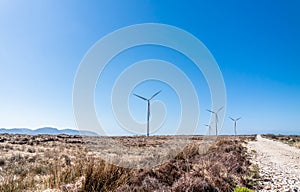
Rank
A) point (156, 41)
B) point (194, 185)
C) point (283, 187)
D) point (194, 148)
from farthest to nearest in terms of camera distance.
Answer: point (156, 41)
point (194, 148)
point (283, 187)
point (194, 185)

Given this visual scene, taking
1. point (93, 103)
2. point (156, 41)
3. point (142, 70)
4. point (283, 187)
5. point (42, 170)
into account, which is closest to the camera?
point (283, 187)

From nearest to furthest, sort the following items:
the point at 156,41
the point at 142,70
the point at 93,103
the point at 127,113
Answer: the point at 93,103
the point at 127,113
the point at 156,41
the point at 142,70

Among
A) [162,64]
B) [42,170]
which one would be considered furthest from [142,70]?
[42,170]

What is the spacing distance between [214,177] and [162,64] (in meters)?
18.7

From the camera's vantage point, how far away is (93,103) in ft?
47.1

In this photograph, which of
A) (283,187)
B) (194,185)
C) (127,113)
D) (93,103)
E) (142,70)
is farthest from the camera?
(142,70)

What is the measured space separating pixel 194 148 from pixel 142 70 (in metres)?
10.4

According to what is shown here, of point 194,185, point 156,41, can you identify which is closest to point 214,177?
point 194,185

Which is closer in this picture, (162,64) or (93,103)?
(93,103)

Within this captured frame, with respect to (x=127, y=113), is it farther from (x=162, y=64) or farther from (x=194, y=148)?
(x=162, y=64)

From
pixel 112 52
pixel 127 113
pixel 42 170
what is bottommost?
pixel 42 170

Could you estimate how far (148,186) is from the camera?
8.03m

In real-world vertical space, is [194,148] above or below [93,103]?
below

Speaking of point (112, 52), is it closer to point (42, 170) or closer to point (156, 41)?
point (156, 41)
